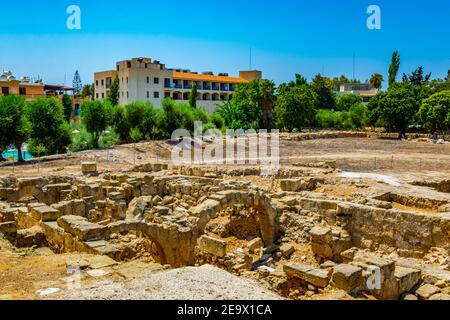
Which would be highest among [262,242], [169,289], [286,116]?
[286,116]

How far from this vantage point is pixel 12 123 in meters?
28.2

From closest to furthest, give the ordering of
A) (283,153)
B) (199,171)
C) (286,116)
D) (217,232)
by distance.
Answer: (217,232)
(199,171)
(283,153)
(286,116)

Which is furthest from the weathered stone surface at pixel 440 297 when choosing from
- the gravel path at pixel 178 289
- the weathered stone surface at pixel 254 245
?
the weathered stone surface at pixel 254 245

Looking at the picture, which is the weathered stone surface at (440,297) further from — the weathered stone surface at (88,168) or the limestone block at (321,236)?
the weathered stone surface at (88,168)

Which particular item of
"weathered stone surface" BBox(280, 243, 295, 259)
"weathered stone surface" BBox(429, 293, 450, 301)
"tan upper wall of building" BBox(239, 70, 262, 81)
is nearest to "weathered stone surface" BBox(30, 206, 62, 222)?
"weathered stone surface" BBox(280, 243, 295, 259)

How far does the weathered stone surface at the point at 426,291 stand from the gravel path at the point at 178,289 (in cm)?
402

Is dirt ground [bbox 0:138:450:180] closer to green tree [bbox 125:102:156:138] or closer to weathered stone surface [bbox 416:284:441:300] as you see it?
green tree [bbox 125:102:156:138]

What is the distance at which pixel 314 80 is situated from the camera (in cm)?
8069

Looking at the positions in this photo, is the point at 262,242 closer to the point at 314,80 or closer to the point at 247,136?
the point at 247,136

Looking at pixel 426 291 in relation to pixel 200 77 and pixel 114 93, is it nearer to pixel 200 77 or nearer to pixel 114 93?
pixel 114 93

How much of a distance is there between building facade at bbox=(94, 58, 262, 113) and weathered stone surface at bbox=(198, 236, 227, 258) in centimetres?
4670

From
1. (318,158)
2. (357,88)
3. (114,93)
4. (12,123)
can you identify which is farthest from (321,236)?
(357,88)

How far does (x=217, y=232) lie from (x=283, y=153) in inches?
796
